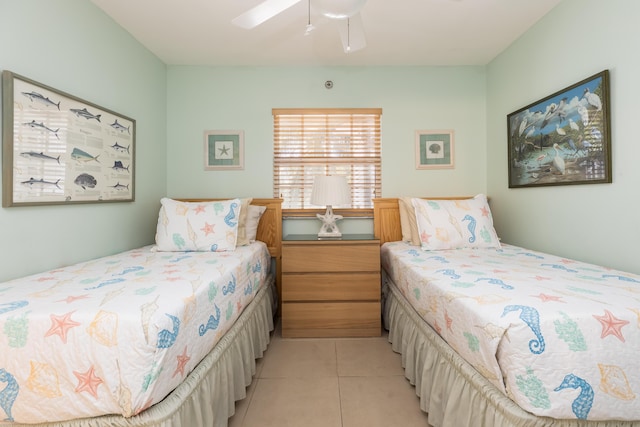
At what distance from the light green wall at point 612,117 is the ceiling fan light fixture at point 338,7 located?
143 cm

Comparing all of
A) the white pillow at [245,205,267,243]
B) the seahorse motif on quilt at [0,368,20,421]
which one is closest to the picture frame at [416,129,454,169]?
the white pillow at [245,205,267,243]

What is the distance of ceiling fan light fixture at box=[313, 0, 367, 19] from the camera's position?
147 cm

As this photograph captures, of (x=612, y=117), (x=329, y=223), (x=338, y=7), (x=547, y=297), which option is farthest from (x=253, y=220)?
(x=612, y=117)

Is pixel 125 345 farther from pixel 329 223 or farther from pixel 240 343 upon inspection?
pixel 329 223

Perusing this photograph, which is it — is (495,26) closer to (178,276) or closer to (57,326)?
(178,276)

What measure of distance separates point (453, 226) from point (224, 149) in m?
2.16

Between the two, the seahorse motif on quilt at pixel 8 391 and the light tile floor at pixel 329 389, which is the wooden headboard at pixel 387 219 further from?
the seahorse motif on quilt at pixel 8 391

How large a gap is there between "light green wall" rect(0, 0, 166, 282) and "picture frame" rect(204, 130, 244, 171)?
0.42 metres

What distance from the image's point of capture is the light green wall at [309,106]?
2.89 meters

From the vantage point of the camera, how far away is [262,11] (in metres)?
1.54

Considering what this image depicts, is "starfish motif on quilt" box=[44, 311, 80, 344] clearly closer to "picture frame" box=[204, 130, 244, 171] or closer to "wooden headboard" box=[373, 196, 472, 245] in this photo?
"picture frame" box=[204, 130, 244, 171]

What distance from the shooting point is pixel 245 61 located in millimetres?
2795

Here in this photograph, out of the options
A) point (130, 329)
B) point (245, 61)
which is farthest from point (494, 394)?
point (245, 61)

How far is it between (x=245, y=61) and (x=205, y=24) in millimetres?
601
